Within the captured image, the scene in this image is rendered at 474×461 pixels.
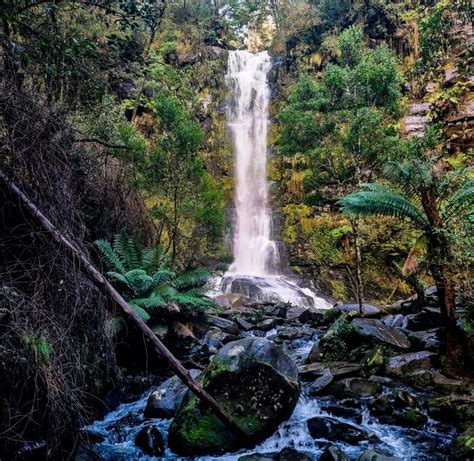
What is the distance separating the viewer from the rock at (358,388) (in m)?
4.92

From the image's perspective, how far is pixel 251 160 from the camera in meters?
21.0

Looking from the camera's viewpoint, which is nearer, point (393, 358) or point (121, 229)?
point (393, 358)

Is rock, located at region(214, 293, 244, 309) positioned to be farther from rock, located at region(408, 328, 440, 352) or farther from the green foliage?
rock, located at region(408, 328, 440, 352)

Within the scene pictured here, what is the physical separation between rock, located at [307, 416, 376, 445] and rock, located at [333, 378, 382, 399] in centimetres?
77

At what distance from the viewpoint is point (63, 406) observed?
2.12 meters

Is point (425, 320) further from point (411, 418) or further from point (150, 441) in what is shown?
point (150, 441)

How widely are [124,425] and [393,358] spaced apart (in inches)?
146

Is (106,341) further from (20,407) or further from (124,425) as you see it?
(124,425)

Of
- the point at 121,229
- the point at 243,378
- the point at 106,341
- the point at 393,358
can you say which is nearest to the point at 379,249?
the point at 393,358

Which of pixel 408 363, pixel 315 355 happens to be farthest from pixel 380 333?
pixel 315 355

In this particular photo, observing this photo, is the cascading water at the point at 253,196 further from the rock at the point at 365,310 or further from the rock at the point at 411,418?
the rock at the point at 411,418

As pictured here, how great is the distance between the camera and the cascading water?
1363 cm

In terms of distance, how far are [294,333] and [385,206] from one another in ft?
13.6

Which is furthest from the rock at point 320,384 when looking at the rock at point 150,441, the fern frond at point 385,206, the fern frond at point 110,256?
the fern frond at point 110,256
